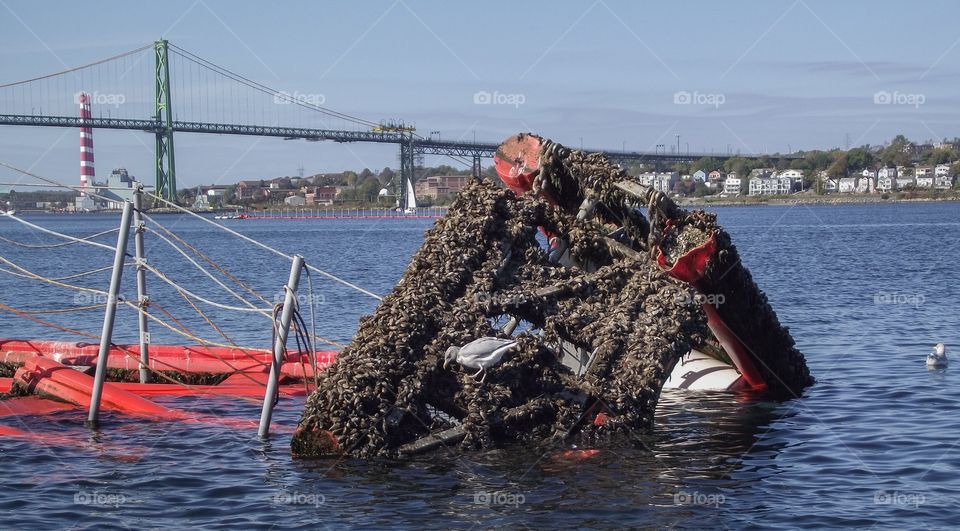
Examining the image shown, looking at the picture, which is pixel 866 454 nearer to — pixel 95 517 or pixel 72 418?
pixel 95 517

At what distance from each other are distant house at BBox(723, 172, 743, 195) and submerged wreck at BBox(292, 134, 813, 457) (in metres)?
180

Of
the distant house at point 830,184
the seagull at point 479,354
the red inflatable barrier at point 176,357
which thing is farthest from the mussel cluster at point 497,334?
the distant house at point 830,184

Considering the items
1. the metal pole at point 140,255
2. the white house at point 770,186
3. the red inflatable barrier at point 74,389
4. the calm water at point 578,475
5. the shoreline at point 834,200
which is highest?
the white house at point 770,186

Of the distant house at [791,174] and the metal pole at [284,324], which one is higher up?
the distant house at [791,174]

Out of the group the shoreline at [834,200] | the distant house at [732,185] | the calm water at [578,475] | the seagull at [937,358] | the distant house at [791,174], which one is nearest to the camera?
the calm water at [578,475]

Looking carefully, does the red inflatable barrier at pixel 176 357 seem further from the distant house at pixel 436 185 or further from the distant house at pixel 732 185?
the distant house at pixel 732 185

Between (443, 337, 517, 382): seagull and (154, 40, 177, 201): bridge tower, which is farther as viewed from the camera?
(154, 40, 177, 201): bridge tower

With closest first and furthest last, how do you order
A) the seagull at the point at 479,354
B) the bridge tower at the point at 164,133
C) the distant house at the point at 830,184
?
the seagull at the point at 479,354
the bridge tower at the point at 164,133
the distant house at the point at 830,184

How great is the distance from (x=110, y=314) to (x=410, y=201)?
122m

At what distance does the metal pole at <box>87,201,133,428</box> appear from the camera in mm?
11836

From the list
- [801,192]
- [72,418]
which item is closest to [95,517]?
[72,418]

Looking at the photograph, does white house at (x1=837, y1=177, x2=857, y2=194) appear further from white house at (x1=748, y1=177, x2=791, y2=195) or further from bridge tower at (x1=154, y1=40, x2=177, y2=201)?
bridge tower at (x1=154, y1=40, x2=177, y2=201)

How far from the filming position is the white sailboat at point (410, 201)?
131 meters

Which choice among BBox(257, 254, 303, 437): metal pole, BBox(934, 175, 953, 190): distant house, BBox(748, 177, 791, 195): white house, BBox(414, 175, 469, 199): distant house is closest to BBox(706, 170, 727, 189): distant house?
BBox(748, 177, 791, 195): white house
